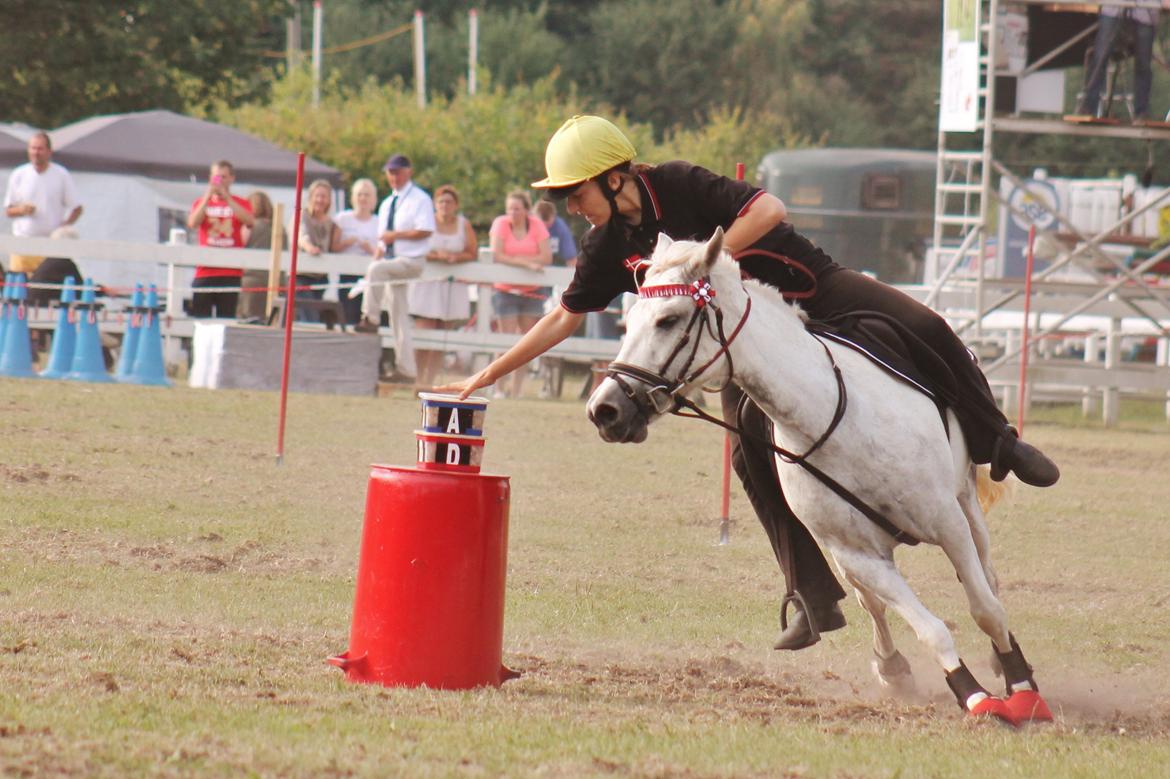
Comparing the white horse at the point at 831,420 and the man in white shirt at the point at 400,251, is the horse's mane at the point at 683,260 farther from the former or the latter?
the man in white shirt at the point at 400,251

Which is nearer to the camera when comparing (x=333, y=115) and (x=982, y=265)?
(x=982, y=265)

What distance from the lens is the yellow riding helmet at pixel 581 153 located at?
6.38 meters

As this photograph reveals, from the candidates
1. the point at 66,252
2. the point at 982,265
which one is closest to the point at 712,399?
the point at 982,265

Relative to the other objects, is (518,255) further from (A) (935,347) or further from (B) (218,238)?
(A) (935,347)

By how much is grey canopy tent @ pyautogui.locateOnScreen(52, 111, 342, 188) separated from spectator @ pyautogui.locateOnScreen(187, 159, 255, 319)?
198 inches

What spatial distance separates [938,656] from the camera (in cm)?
643

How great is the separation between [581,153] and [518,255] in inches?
565

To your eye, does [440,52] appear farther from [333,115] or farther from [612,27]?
[333,115]

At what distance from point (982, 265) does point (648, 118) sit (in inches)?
1770

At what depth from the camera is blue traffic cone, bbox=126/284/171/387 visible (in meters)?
18.1

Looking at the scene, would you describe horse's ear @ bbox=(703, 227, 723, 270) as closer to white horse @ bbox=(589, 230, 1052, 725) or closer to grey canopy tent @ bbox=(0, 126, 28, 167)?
white horse @ bbox=(589, 230, 1052, 725)

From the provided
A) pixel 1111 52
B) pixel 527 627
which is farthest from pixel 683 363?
pixel 1111 52

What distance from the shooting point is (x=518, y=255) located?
20672 millimetres

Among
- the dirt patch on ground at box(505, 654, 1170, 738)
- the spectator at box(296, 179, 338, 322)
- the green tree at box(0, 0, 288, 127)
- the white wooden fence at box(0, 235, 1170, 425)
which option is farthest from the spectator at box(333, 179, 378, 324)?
the dirt patch on ground at box(505, 654, 1170, 738)
